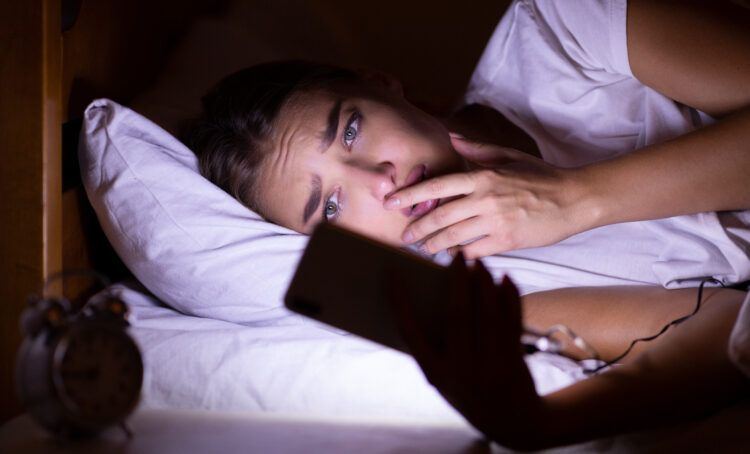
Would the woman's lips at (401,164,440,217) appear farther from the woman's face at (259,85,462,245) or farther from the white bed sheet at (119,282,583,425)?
the white bed sheet at (119,282,583,425)

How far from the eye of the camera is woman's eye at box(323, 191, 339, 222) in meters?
1.00

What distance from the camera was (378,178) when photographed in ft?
3.15

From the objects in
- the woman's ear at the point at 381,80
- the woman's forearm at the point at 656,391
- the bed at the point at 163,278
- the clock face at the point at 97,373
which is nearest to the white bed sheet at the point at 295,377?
the bed at the point at 163,278

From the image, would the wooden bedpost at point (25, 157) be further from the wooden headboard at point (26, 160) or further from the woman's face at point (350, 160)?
the woman's face at point (350, 160)

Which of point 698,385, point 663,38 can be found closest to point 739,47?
point 663,38

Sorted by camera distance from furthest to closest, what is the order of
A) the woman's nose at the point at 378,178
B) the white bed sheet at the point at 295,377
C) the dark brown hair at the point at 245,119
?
the dark brown hair at the point at 245,119
the woman's nose at the point at 378,178
the white bed sheet at the point at 295,377

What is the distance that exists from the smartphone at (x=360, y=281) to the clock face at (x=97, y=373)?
0.17m

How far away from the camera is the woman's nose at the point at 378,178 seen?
3.13 ft

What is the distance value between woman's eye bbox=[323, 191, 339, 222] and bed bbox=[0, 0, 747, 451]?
64mm

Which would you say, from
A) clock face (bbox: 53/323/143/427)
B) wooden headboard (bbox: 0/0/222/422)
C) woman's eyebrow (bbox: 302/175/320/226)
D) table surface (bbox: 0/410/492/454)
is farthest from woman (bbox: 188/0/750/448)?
clock face (bbox: 53/323/143/427)

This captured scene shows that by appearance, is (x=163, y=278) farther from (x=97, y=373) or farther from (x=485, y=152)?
(x=485, y=152)

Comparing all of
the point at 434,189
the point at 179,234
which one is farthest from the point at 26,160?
the point at 434,189

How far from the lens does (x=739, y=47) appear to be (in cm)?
96

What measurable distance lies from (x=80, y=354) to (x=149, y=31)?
1082mm
